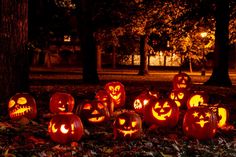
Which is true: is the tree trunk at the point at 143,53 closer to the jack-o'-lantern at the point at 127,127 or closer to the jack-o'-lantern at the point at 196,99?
the jack-o'-lantern at the point at 196,99

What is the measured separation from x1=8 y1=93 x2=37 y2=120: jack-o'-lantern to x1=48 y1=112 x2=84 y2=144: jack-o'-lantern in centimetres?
199

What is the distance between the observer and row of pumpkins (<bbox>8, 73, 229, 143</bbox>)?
7746 mm

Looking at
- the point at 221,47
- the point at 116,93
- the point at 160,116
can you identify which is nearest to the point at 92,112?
the point at 160,116

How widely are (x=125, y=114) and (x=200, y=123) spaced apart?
4.36 feet

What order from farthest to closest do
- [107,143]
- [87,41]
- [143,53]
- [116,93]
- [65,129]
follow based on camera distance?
1. [143,53]
2. [87,41]
3. [116,93]
4. [65,129]
5. [107,143]

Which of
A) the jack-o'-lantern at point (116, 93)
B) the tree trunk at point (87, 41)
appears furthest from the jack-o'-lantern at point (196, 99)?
the tree trunk at point (87, 41)

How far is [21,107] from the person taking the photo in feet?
31.6

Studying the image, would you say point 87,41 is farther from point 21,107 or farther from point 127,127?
point 127,127

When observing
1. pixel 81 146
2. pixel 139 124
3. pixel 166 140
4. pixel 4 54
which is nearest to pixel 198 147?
pixel 166 140

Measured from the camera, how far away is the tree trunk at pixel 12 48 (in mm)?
11523

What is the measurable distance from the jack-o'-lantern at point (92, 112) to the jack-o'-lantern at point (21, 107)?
3.86 ft

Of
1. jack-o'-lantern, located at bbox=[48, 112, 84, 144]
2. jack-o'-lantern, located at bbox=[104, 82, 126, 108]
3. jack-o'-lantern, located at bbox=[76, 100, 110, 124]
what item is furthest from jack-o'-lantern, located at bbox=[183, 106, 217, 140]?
jack-o'-lantern, located at bbox=[104, 82, 126, 108]

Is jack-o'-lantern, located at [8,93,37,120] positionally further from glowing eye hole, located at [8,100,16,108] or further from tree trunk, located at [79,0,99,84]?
tree trunk, located at [79,0,99,84]

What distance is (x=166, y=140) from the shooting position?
25.4 feet
